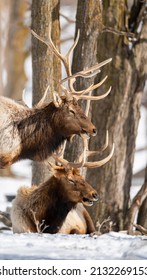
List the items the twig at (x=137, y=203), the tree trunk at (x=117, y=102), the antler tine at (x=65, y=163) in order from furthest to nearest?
the tree trunk at (x=117, y=102) < the twig at (x=137, y=203) < the antler tine at (x=65, y=163)

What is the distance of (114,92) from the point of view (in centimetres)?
1466

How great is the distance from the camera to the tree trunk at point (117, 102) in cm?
1467

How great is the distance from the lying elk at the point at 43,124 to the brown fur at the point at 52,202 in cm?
37

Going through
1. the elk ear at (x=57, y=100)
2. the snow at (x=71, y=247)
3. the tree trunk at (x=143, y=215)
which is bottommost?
the tree trunk at (x=143, y=215)

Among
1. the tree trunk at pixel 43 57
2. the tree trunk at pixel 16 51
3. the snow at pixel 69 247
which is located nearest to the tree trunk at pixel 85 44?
the tree trunk at pixel 43 57

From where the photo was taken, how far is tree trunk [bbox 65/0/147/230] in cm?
1467

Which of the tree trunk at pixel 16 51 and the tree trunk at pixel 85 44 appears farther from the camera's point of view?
the tree trunk at pixel 16 51

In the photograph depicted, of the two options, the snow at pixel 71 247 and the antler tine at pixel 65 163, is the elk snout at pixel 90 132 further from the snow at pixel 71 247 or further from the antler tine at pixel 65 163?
the snow at pixel 71 247

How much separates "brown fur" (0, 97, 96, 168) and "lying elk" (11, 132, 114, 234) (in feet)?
0.91

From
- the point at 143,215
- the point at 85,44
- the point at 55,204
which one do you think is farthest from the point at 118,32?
the point at 55,204

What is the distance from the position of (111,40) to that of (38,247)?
6571mm

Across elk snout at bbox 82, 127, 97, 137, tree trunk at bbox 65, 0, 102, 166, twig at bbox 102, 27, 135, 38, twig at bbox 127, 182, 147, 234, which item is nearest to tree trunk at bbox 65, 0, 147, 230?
twig at bbox 102, 27, 135, 38
